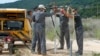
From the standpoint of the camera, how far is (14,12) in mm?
22344

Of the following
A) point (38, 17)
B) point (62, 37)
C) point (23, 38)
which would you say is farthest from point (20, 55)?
point (23, 38)

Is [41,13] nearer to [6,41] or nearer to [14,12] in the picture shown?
[6,41]

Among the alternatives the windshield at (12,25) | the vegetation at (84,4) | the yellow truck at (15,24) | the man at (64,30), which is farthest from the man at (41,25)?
the windshield at (12,25)

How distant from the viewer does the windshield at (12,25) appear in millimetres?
22531

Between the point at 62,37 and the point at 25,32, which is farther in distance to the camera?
the point at 25,32


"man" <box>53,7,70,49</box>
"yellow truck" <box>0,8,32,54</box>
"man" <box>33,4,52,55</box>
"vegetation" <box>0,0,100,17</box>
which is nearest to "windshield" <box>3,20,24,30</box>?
"yellow truck" <box>0,8,32,54</box>

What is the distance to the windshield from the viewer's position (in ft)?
73.9

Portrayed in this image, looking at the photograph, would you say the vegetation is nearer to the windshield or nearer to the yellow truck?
the yellow truck

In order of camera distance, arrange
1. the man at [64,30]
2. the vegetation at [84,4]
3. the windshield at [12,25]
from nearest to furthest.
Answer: the vegetation at [84,4]
the man at [64,30]
the windshield at [12,25]

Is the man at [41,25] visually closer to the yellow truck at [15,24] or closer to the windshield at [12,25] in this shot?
A: the yellow truck at [15,24]

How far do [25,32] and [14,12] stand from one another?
1032 millimetres

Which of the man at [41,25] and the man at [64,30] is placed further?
the man at [64,30]

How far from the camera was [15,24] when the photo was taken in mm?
22578

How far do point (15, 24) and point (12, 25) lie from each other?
198mm
